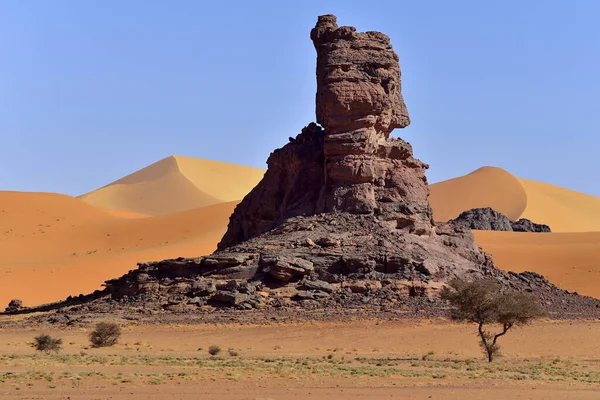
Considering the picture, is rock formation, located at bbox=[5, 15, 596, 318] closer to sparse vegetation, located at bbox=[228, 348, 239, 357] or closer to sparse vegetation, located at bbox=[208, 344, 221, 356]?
sparse vegetation, located at bbox=[228, 348, 239, 357]

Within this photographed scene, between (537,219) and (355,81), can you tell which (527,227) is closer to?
(537,219)

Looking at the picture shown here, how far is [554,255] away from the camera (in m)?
73.4

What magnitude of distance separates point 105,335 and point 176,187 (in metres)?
107

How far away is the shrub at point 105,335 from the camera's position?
37062mm

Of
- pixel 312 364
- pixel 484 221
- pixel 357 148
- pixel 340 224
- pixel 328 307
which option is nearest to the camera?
pixel 312 364

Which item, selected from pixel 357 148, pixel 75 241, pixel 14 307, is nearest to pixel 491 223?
pixel 75 241

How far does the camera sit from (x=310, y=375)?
28281 millimetres

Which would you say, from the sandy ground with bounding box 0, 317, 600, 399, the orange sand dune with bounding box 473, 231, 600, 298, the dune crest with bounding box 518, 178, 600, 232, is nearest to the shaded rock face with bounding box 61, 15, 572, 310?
the sandy ground with bounding box 0, 317, 600, 399

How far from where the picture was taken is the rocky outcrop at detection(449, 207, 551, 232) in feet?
291

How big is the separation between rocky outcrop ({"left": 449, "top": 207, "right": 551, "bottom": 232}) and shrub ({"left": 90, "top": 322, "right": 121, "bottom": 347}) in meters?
53.7

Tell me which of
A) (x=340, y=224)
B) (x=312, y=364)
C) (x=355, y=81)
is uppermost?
(x=355, y=81)

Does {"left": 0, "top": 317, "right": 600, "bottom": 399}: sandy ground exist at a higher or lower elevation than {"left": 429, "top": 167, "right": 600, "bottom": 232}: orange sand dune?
lower

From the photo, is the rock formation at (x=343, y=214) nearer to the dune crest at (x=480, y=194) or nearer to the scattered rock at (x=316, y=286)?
the scattered rock at (x=316, y=286)

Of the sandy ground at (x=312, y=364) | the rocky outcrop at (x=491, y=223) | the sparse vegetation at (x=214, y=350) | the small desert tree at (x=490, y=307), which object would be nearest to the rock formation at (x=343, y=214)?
the sandy ground at (x=312, y=364)
